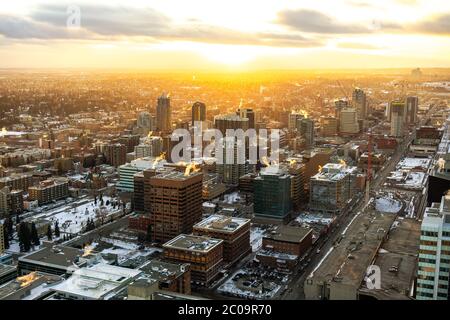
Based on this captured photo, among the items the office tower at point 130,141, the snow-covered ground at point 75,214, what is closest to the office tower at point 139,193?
the snow-covered ground at point 75,214

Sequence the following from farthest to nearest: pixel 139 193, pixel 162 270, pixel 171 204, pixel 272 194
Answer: pixel 139 193
pixel 272 194
pixel 171 204
pixel 162 270

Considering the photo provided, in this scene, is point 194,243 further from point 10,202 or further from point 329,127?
point 329,127

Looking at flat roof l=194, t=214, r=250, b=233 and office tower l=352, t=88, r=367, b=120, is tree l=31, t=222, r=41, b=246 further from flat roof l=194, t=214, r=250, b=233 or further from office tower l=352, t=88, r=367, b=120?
office tower l=352, t=88, r=367, b=120

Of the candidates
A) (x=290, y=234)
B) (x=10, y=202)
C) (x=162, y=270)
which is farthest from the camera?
(x=10, y=202)

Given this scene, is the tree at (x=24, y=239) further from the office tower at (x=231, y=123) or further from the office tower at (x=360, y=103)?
the office tower at (x=360, y=103)

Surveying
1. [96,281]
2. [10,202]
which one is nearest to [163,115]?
[10,202]

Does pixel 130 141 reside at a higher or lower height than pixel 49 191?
higher
